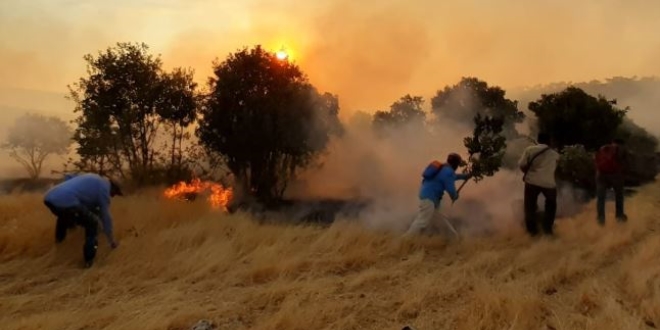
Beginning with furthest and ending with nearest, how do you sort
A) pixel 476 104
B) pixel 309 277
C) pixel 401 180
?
pixel 476 104, pixel 401 180, pixel 309 277

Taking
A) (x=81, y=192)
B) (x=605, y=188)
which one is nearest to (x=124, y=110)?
(x=81, y=192)

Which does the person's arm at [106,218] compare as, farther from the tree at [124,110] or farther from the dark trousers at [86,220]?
the tree at [124,110]

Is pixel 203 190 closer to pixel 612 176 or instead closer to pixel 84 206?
pixel 84 206

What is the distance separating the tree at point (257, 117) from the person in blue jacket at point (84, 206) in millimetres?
6427

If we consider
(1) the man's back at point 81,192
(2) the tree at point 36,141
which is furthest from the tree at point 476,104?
(2) the tree at point 36,141

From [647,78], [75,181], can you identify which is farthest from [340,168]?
[647,78]

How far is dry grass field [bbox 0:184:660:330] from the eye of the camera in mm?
4742

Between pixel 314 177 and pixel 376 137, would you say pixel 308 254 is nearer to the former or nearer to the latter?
pixel 314 177

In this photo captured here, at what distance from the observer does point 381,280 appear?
20.0ft

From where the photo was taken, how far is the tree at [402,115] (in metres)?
18.7

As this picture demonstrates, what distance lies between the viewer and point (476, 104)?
54.7 feet

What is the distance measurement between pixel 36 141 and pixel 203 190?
38099mm

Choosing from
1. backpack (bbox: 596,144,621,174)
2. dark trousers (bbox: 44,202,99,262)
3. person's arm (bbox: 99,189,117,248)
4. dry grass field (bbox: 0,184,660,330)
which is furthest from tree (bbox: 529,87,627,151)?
dark trousers (bbox: 44,202,99,262)

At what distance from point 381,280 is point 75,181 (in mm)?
3952
